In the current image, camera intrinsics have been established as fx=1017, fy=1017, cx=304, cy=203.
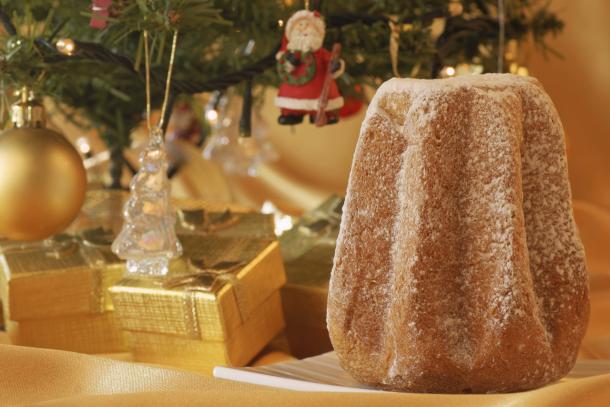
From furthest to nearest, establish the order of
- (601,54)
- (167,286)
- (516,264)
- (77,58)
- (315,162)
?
(315,162) < (601,54) < (77,58) < (167,286) < (516,264)

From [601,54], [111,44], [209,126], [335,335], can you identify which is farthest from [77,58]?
[601,54]

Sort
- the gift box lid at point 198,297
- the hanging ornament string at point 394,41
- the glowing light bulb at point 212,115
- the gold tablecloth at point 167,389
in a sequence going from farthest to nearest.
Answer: the glowing light bulb at point 212,115 < the hanging ornament string at point 394,41 < the gift box lid at point 198,297 < the gold tablecloth at point 167,389

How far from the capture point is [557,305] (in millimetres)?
628

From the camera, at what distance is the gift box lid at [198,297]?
778 mm

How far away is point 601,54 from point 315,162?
1.46 feet

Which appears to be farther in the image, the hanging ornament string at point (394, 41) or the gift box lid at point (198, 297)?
the hanging ornament string at point (394, 41)

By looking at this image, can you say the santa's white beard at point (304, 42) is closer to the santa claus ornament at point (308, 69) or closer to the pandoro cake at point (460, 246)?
the santa claus ornament at point (308, 69)

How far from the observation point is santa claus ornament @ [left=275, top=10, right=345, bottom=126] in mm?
855

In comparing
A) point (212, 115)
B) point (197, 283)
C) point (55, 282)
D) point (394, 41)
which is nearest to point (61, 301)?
point (55, 282)

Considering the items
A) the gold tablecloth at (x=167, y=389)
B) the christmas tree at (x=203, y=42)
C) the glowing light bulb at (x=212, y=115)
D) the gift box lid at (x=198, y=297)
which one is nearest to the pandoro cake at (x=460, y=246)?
the gold tablecloth at (x=167, y=389)

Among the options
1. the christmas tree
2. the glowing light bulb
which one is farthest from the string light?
the glowing light bulb

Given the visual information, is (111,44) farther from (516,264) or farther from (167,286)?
(516,264)

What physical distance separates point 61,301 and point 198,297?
13 cm

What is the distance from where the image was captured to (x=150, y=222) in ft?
2.74
